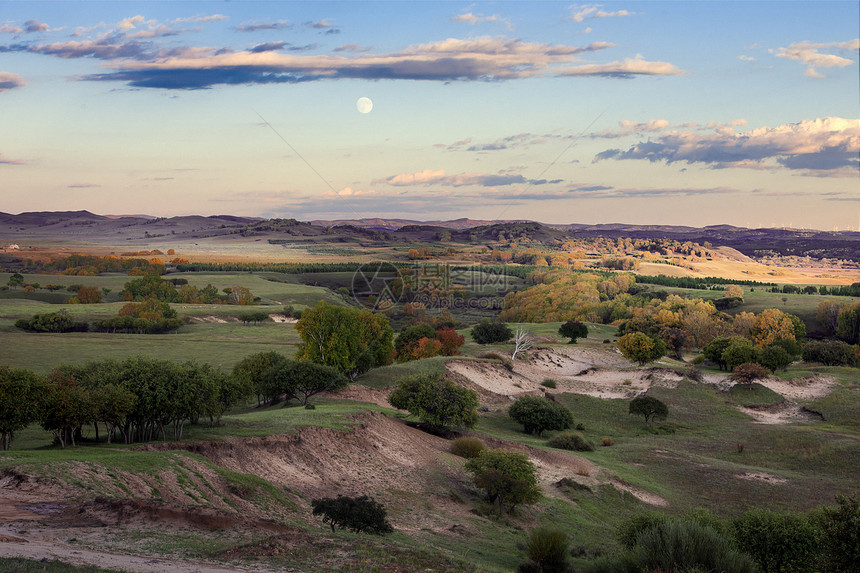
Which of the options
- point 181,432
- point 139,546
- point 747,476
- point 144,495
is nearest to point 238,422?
point 181,432

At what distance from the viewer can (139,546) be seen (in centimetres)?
1792

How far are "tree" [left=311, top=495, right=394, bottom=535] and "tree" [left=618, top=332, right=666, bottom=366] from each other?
224 feet

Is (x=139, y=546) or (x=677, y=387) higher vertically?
(x=139, y=546)

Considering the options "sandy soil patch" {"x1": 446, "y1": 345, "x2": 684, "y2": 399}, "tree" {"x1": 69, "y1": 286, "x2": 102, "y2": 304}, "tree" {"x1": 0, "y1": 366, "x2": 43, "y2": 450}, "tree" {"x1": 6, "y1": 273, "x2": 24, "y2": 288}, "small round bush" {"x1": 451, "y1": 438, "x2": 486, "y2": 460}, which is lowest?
"sandy soil patch" {"x1": 446, "y1": 345, "x2": 684, "y2": 399}

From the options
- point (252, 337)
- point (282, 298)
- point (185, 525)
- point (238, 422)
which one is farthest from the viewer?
point (282, 298)

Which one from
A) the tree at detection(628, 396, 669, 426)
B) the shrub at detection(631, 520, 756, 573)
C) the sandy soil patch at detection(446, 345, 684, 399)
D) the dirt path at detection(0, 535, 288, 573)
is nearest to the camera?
the dirt path at detection(0, 535, 288, 573)

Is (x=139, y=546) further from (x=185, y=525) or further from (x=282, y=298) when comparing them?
(x=282, y=298)

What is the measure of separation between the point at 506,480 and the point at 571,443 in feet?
63.3

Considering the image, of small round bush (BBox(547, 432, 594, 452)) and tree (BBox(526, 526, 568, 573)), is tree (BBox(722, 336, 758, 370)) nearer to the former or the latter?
small round bush (BBox(547, 432, 594, 452))

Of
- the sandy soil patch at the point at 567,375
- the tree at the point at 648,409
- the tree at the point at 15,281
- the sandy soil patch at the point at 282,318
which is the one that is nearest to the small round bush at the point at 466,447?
the tree at the point at 648,409

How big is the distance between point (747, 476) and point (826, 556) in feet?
70.0

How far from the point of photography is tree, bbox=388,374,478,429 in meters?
46.8

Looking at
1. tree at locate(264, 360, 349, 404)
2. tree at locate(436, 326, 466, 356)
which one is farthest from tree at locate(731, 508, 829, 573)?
tree at locate(436, 326, 466, 356)

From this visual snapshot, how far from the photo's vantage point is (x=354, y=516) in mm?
24266
